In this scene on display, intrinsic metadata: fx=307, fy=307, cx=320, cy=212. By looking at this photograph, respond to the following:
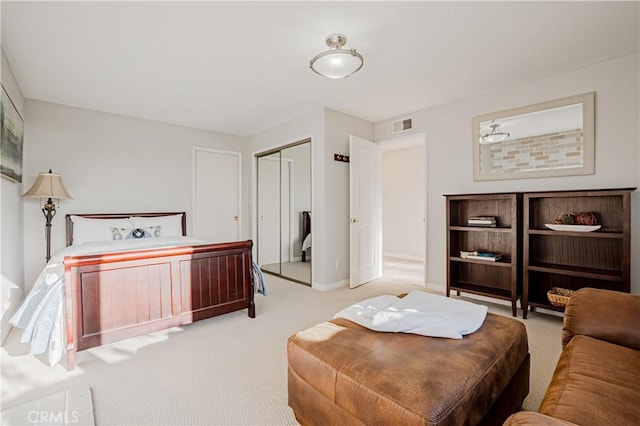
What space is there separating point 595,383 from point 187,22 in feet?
9.68

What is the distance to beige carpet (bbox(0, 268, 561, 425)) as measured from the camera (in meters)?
1.68

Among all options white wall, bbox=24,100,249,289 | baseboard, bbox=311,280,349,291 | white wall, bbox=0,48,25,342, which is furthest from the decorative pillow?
baseboard, bbox=311,280,349,291

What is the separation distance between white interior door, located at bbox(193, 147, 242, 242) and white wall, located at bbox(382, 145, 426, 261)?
3.33 meters

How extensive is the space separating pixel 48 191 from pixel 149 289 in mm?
1998

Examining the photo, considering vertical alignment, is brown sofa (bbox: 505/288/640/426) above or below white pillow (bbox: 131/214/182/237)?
below

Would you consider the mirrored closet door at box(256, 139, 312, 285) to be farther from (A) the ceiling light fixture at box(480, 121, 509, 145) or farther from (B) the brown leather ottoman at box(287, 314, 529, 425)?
(B) the brown leather ottoman at box(287, 314, 529, 425)

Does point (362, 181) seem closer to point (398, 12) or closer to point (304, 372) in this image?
point (398, 12)

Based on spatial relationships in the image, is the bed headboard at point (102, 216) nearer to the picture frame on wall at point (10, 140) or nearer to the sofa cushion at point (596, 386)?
the picture frame on wall at point (10, 140)

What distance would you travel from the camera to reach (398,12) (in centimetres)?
207

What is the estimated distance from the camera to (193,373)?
6.75 feet

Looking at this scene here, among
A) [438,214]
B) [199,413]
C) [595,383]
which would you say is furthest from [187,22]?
[438,214]

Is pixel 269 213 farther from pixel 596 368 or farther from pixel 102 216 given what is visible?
pixel 596 368

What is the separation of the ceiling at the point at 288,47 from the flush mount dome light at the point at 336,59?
81 mm

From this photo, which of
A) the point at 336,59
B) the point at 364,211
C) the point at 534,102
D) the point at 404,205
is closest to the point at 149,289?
the point at 336,59
